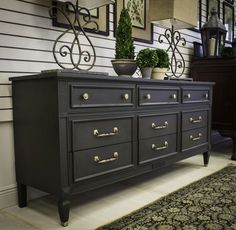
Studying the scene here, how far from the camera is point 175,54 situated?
3.50 m

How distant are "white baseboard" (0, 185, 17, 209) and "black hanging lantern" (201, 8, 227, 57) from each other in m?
2.52

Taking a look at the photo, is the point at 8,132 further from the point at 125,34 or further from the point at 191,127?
the point at 191,127

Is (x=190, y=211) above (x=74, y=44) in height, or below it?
below

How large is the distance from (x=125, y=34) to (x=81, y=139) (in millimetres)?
982

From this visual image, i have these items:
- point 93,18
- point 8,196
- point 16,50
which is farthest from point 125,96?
point 8,196

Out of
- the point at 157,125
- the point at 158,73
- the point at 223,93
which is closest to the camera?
the point at 157,125

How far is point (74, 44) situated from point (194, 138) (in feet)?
4.30

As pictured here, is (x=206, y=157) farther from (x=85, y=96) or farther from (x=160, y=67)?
(x=85, y=96)

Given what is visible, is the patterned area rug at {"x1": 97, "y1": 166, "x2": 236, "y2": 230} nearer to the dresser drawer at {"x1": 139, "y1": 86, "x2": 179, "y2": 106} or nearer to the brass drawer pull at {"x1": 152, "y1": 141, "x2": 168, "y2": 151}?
the brass drawer pull at {"x1": 152, "y1": 141, "x2": 168, "y2": 151}

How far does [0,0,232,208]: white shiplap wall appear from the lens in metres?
1.92

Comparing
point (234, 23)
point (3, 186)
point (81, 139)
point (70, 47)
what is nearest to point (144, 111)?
point (81, 139)

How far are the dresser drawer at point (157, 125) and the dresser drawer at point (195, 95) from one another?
0.22m

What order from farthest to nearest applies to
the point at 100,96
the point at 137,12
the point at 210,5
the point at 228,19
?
the point at 228,19 → the point at 210,5 → the point at 137,12 → the point at 100,96

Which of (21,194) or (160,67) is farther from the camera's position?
(160,67)
